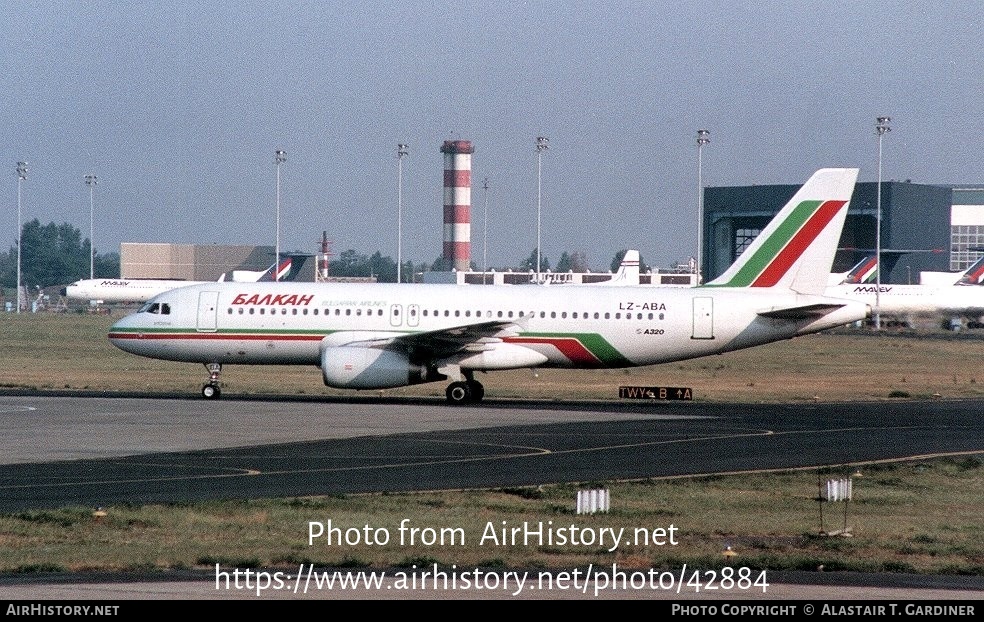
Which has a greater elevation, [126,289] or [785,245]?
[785,245]

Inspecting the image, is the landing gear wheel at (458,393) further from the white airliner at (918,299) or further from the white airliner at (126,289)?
the white airliner at (126,289)

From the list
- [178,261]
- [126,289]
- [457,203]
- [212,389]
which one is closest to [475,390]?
[212,389]

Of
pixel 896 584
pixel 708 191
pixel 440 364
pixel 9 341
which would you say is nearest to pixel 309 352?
pixel 440 364

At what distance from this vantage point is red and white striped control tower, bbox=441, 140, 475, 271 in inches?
6427

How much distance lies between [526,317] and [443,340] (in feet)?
9.89

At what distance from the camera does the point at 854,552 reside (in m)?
18.7

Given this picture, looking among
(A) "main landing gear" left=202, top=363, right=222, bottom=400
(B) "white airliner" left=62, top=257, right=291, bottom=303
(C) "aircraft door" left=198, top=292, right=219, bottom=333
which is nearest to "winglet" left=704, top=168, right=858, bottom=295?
(C) "aircraft door" left=198, top=292, right=219, bottom=333

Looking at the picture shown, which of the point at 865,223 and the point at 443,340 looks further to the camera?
the point at 865,223

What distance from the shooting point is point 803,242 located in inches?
1778

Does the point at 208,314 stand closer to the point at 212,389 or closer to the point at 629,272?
the point at 212,389

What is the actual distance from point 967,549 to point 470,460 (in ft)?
39.4

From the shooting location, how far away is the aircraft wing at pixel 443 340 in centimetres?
4300

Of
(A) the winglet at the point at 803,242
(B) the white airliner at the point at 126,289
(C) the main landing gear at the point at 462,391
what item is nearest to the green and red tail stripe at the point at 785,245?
(A) the winglet at the point at 803,242

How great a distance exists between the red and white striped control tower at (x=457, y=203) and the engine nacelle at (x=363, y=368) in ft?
393
